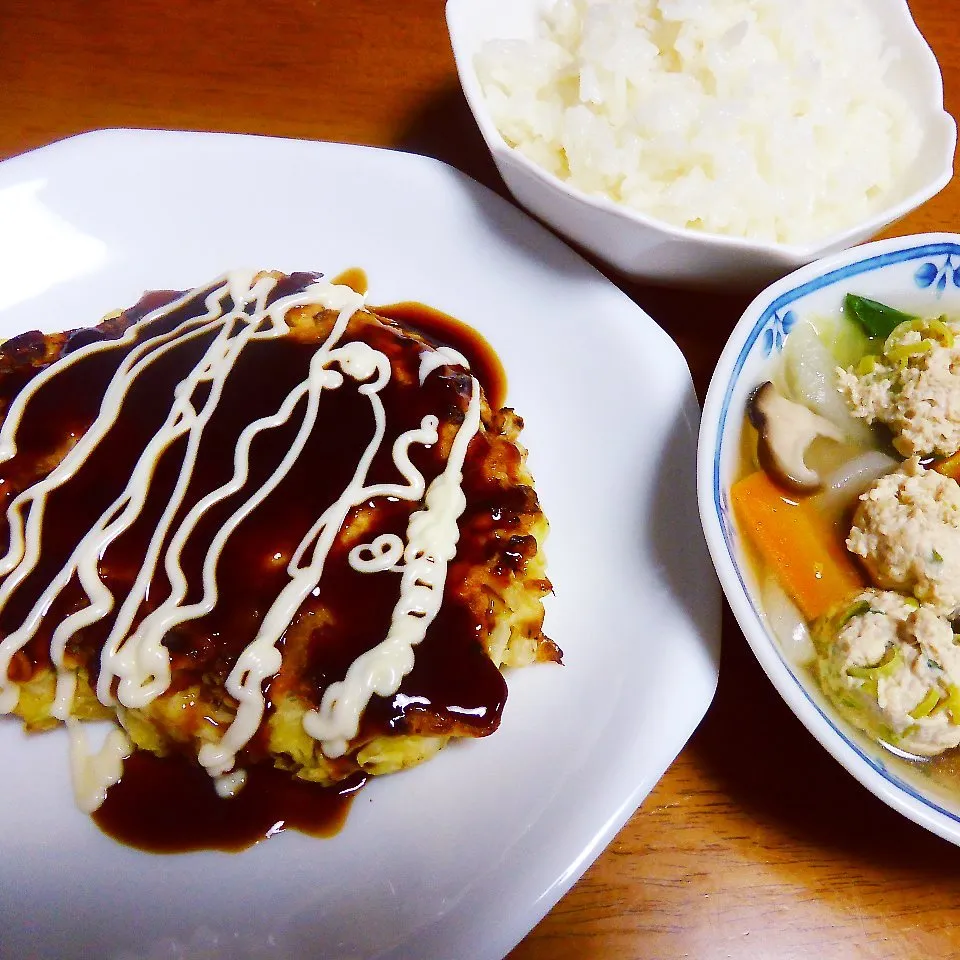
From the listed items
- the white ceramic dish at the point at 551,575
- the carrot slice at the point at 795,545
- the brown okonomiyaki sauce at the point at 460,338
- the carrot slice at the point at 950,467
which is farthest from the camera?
the brown okonomiyaki sauce at the point at 460,338

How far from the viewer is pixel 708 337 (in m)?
2.24

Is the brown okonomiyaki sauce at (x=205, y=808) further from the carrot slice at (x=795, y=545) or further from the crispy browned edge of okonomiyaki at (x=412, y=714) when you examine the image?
the carrot slice at (x=795, y=545)

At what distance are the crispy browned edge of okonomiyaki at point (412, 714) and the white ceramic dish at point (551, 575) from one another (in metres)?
0.09

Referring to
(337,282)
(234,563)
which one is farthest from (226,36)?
(234,563)

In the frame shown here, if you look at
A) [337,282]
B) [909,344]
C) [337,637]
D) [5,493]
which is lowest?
[337,637]

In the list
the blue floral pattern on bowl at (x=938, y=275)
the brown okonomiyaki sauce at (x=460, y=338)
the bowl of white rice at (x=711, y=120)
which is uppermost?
the bowl of white rice at (x=711, y=120)

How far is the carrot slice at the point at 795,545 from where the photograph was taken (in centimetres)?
159

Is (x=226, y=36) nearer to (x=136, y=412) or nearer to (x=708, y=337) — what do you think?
(x=136, y=412)

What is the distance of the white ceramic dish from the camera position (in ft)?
4.79

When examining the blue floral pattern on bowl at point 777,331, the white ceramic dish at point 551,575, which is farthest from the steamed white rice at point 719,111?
the blue floral pattern on bowl at point 777,331

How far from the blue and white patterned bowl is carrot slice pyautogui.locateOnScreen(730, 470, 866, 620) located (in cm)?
6

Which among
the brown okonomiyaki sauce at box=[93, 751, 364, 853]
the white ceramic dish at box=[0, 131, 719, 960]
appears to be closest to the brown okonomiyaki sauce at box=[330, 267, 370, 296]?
the white ceramic dish at box=[0, 131, 719, 960]

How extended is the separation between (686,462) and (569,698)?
62 centimetres

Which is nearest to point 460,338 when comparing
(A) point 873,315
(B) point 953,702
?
(A) point 873,315
